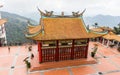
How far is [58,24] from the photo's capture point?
53.1 ft

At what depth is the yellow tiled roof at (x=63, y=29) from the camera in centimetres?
1481

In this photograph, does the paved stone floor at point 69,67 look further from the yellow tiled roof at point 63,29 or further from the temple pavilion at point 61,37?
the yellow tiled roof at point 63,29

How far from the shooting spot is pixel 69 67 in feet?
51.9

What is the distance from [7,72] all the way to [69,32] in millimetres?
7661

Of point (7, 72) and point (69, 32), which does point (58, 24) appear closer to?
point (69, 32)

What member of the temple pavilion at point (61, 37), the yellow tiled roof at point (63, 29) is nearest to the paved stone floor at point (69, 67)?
the temple pavilion at point (61, 37)

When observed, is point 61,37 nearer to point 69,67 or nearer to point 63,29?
point 63,29

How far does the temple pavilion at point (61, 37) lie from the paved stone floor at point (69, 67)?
151 cm

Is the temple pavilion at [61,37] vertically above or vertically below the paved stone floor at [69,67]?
above

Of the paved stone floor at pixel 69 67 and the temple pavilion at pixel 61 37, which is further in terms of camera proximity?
the temple pavilion at pixel 61 37

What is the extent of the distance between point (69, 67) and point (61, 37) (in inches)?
141

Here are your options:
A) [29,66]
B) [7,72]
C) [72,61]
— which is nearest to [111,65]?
[72,61]

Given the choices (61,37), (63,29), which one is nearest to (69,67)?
(61,37)

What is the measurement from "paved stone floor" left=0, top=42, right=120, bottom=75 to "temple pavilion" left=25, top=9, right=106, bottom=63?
151 centimetres
